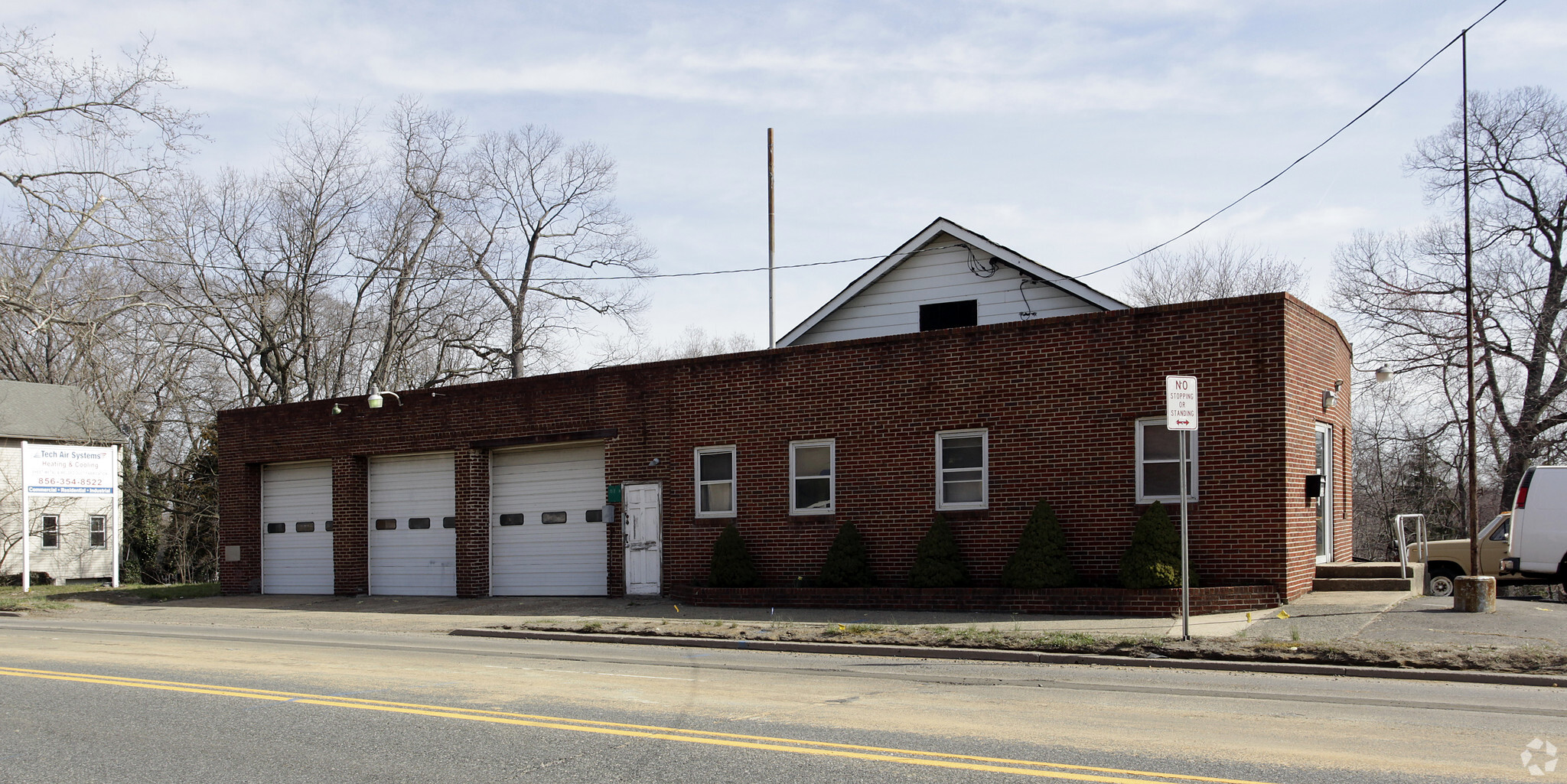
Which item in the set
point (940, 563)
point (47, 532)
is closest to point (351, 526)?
point (940, 563)

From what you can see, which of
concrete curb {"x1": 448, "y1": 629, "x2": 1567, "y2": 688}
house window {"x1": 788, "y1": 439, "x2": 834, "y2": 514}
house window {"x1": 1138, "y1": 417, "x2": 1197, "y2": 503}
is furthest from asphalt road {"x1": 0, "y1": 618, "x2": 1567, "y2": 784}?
house window {"x1": 788, "y1": 439, "x2": 834, "y2": 514}

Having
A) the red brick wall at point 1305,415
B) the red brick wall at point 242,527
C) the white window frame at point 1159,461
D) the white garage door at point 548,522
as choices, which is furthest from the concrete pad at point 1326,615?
the red brick wall at point 242,527

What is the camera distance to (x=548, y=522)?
74.9 feet

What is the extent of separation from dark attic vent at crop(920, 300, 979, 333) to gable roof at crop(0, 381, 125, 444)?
28222 mm

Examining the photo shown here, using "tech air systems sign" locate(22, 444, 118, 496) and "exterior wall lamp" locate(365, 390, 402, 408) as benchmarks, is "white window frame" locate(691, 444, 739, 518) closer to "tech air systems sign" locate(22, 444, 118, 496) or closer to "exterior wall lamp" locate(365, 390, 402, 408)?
"exterior wall lamp" locate(365, 390, 402, 408)

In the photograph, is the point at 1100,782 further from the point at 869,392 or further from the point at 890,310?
the point at 890,310

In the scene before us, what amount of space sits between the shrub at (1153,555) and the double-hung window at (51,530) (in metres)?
40.4

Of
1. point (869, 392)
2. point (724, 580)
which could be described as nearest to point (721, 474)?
point (724, 580)

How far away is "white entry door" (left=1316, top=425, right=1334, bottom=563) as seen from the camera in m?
18.5

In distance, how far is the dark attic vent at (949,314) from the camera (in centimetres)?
2406

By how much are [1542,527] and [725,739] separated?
52.1 ft

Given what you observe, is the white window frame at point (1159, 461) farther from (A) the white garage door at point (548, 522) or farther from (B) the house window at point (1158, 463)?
(A) the white garage door at point (548, 522)

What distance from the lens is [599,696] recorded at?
33.7 ft

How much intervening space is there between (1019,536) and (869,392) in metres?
3.31
